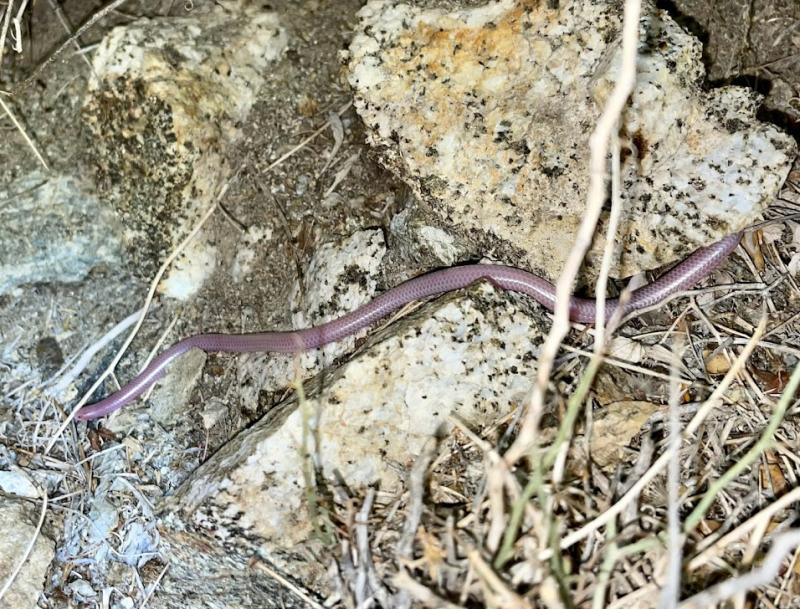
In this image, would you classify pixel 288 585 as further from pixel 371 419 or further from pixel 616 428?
pixel 616 428

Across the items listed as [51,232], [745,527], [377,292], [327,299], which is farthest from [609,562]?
[51,232]

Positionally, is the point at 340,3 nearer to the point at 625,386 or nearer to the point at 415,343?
the point at 415,343

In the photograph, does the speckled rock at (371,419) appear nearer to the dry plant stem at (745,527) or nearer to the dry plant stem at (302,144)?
the dry plant stem at (745,527)

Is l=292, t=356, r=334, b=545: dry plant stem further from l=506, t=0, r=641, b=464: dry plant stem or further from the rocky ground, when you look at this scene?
l=506, t=0, r=641, b=464: dry plant stem

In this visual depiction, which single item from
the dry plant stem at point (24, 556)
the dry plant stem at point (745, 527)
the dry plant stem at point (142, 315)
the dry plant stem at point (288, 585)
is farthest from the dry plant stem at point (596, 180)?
the dry plant stem at point (24, 556)

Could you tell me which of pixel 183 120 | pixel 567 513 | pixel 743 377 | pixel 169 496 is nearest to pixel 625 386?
pixel 743 377

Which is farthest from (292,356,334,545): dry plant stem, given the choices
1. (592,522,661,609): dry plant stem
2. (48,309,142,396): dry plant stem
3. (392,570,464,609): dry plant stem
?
(48,309,142,396): dry plant stem
